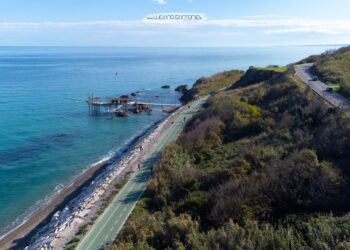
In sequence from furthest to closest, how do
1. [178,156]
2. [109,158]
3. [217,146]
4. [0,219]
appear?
[109,158]
[217,146]
[178,156]
[0,219]

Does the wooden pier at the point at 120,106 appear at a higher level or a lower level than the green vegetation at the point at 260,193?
lower

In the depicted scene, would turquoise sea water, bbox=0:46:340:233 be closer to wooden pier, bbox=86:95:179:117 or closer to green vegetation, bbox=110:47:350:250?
wooden pier, bbox=86:95:179:117

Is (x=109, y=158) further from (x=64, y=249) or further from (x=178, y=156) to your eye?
(x=64, y=249)

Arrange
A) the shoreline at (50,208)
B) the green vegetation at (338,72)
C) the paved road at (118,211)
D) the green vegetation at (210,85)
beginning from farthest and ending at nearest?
1. the green vegetation at (210,85)
2. the green vegetation at (338,72)
3. the shoreline at (50,208)
4. the paved road at (118,211)

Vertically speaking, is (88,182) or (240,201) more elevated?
(240,201)

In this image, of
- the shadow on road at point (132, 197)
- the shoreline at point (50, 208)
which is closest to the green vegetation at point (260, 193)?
the shadow on road at point (132, 197)

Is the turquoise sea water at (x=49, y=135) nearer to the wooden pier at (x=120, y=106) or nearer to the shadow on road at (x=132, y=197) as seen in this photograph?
the wooden pier at (x=120, y=106)

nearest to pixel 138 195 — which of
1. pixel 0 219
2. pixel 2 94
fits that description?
pixel 0 219

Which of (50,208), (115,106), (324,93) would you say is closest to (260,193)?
(50,208)
